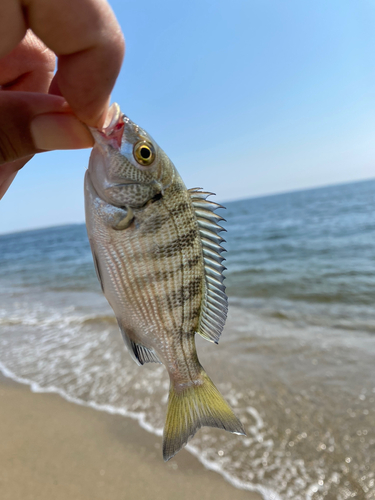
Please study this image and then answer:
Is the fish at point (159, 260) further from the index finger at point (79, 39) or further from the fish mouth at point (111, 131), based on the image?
the index finger at point (79, 39)

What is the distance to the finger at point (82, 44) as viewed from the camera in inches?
44.6

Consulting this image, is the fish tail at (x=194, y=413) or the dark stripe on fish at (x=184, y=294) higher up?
the dark stripe on fish at (x=184, y=294)

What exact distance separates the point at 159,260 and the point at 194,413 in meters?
0.87

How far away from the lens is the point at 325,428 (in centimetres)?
375

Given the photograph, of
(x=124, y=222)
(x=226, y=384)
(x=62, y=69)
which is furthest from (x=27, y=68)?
(x=226, y=384)

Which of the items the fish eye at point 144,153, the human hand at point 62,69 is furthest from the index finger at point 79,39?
the fish eye at point 144,153

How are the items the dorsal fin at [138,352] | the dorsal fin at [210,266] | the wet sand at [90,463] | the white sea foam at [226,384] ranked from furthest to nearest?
the white sea foam at [226,384] → the wet sand at [90,463] → the dorsal fin at [210,266] → the dorsal fin at [138,352]

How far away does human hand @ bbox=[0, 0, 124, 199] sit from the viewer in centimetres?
114

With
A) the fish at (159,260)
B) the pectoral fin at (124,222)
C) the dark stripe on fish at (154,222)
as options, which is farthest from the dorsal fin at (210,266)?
the pectoral fin at (124,222)

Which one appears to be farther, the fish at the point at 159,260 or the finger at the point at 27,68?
the finger at the point at 27,68

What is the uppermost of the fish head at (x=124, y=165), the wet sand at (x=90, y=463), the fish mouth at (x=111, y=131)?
the fish mouth at (x=111, y=131)

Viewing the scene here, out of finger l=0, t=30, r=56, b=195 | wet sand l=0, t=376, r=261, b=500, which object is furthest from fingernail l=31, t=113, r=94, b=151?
wet sand l=0, t=376, r=261, b=500

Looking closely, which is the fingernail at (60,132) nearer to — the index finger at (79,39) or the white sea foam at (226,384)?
the index finger at (79,39)

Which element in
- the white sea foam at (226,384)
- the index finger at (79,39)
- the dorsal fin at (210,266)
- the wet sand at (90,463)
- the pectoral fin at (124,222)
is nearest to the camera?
the index finger at (79,39)
